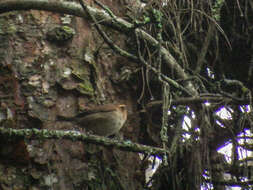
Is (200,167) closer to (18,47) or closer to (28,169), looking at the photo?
(28,169)

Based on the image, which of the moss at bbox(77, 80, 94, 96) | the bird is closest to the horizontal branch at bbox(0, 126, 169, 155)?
the bird

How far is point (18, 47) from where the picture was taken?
341 centimetres

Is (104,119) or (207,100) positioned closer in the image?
(207,100)

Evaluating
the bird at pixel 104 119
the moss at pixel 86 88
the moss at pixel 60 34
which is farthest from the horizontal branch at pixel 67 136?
the moss at pixel 60 34

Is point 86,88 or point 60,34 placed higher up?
point 60,34

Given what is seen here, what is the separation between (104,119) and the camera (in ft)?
12.9

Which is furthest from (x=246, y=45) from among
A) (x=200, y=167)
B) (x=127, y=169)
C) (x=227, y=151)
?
(x=127, y=169)

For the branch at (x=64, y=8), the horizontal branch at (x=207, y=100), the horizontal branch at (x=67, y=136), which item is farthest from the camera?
the horizontal branch at (x=207, y=100)

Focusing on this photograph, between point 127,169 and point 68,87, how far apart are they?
91cm

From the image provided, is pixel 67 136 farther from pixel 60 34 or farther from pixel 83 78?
pixel 60 34

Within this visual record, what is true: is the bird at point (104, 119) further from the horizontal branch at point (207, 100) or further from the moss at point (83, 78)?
the horizontal branch at point (207, 100)

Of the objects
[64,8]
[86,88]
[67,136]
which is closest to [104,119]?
[86,88]

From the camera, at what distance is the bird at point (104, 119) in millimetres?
3494

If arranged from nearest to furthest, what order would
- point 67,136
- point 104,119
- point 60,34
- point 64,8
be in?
point 67,136
point 64,8
point 60,34
point 104,119
